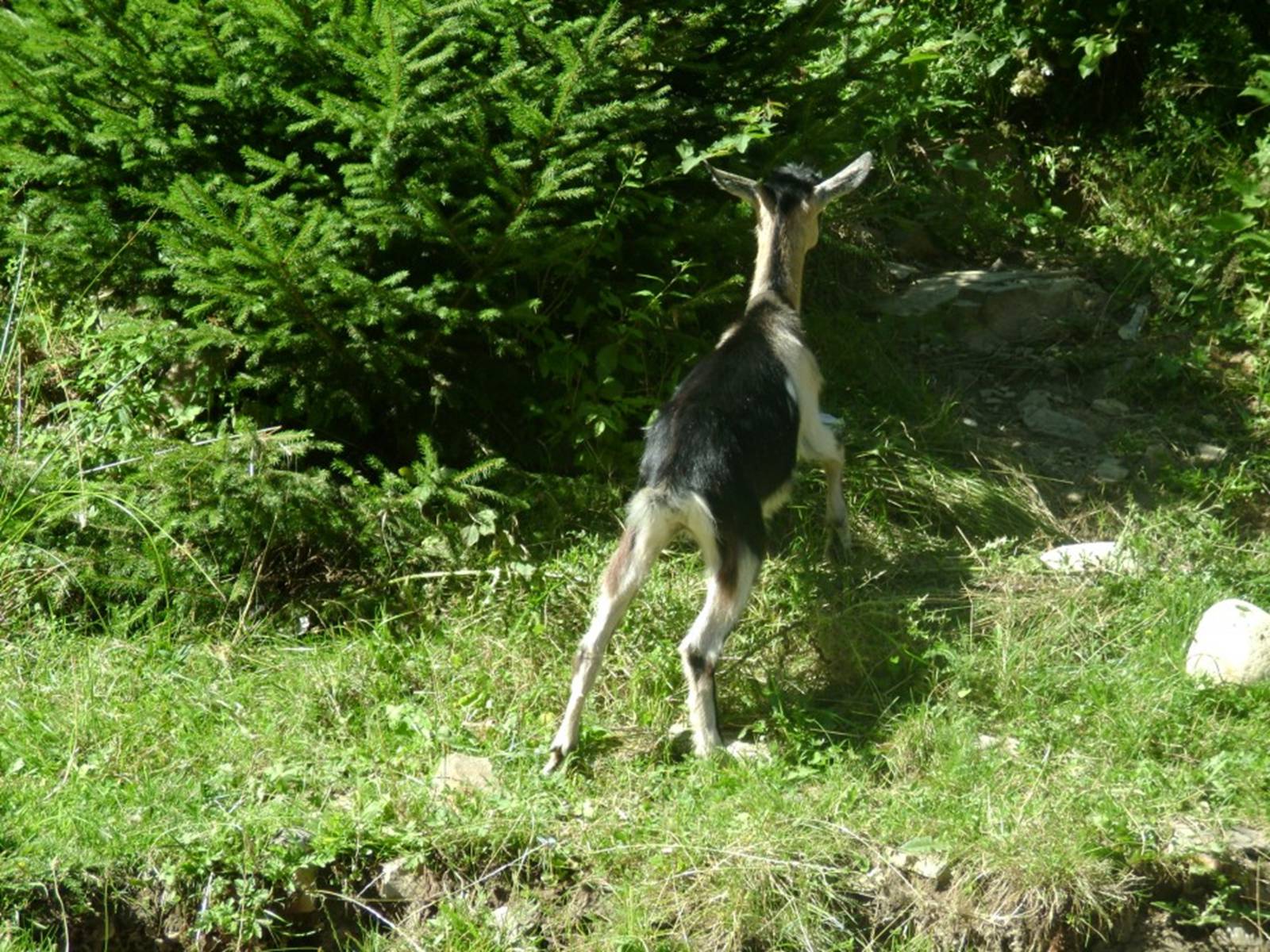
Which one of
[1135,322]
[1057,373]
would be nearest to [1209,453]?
[1057,373]

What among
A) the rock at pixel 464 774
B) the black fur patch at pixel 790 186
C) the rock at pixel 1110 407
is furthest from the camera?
the rock at pixel 1110 407

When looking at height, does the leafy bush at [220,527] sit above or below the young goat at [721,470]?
below

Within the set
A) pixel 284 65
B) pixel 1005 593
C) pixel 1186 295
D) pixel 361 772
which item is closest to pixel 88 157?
pixel 284 65

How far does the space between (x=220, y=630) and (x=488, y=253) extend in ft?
6.34

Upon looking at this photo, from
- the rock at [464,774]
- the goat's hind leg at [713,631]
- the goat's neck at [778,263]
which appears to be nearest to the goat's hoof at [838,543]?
the goat's neck at [778,263]

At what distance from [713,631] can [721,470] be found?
60 cm

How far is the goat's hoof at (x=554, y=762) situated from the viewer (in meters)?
5.09

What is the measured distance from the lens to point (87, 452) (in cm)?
620

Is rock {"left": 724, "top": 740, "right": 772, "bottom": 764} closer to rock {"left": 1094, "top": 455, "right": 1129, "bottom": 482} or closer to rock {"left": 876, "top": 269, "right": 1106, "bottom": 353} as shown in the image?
rock {"left": 1094, "top": 455, "right": 1129, "bottom": 482}

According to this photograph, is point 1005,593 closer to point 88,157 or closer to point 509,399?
point 509,399

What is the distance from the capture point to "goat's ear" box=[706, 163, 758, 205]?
6159 millimetres

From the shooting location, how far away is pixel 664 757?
17.4 feet

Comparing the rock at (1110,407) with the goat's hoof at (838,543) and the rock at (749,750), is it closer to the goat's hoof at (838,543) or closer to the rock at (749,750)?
the goat's hoof at (838,543)

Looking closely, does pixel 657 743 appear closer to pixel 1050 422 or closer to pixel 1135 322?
pixel 1050 422
